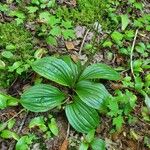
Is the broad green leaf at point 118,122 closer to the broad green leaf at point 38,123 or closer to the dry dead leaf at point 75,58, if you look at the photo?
the broad green leaf at point 38,123

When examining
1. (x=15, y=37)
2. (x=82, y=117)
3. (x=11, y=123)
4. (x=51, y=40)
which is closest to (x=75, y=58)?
(x=51, y=40)

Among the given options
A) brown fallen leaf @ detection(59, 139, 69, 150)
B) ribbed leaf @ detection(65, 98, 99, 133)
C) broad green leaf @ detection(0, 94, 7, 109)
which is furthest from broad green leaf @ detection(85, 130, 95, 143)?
broad green leaf @ detection(0, 94, 7, 109)

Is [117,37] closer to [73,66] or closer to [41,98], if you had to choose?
[73,66]

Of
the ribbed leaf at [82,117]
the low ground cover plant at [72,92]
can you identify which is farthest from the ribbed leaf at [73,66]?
the ribbed leaf at [82,117]

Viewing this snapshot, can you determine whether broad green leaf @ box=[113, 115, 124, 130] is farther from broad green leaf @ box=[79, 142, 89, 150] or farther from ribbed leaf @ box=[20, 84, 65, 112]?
ribbed leaf @ box=[20, 84, 65, 112]

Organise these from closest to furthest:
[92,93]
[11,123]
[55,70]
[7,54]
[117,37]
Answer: [11,123] < [92,93] < [55,70] < [7,54] < [117,37]
